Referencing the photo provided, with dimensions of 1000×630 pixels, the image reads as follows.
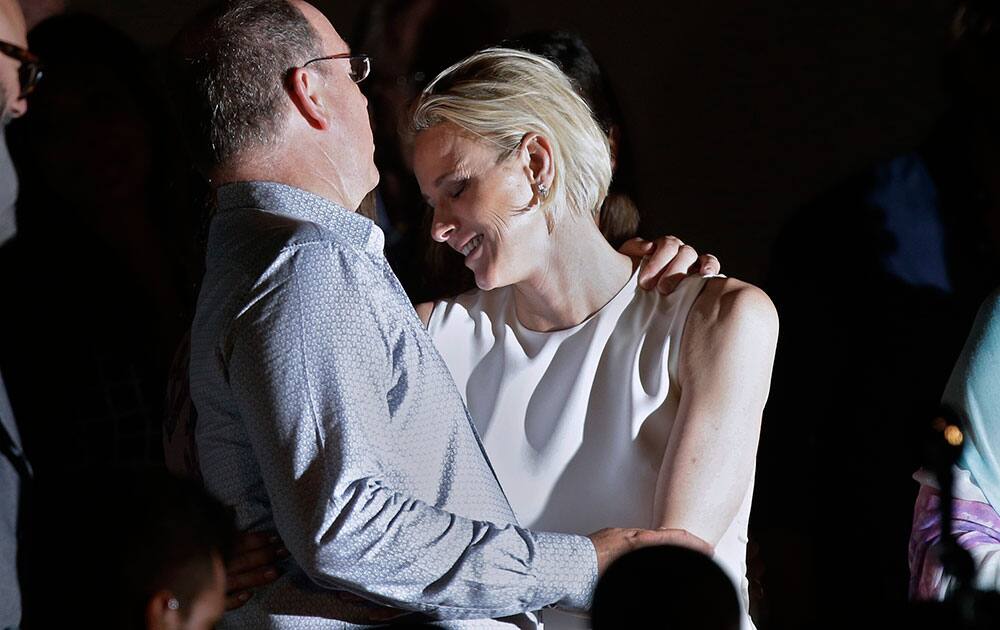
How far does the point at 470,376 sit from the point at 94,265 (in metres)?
0.74

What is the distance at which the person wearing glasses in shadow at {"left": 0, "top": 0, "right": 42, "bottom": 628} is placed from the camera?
148cm

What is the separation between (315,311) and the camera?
1.34 meters

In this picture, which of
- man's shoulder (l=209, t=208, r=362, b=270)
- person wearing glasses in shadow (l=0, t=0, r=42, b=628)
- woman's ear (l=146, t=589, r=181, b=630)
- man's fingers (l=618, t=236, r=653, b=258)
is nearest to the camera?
woman's ear (l=146, t=589, r=181, b=630)

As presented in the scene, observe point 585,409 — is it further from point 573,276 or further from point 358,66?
point 358,66

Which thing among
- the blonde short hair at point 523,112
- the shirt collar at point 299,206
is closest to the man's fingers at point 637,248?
the blonde short hair at point 523,112

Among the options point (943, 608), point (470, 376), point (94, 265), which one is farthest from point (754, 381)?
point (94, 265)

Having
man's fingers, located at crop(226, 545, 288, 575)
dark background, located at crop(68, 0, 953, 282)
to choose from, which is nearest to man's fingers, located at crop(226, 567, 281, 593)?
man's fingers, located at crop(226, 545, 288, 575)

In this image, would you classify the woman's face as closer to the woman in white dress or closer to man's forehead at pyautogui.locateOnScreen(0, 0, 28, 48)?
the woman in white dress

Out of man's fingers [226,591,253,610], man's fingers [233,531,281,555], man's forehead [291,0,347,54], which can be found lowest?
man's fingers [226,591,253,610]

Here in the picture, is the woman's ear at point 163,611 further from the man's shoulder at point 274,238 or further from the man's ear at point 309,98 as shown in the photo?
the man's ear at point 309,98

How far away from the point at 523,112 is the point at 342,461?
0.81 meters

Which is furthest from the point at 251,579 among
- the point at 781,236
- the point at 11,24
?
the point at 781,236

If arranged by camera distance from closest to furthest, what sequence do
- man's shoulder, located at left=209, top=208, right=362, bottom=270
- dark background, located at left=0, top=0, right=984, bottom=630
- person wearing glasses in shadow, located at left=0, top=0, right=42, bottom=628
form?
man's shoulder, located at left=209, top=208, right=362, bottom=270
person wearing glasses in shadow, located at left=0, top=0, right=42, bottom=628
dark background, located at left=0, top=0, right=984, bottom=630

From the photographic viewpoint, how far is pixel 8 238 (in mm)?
2164
